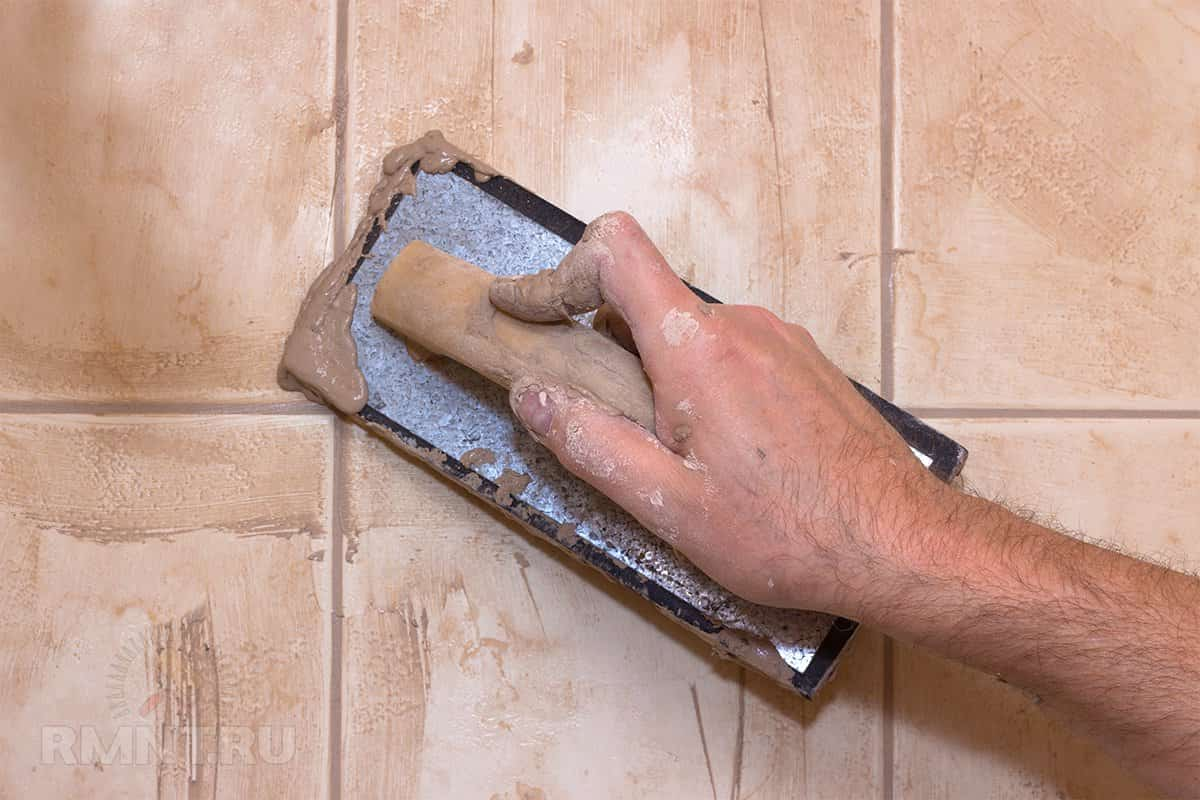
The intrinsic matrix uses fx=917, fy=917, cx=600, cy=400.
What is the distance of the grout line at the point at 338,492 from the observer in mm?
1031

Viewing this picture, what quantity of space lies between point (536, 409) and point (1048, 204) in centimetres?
72

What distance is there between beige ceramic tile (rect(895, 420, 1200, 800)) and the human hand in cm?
32

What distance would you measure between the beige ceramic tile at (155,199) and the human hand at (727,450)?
0.41 metres

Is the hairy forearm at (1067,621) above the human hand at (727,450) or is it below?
below

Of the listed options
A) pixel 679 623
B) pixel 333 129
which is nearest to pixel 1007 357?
pixel 679 623

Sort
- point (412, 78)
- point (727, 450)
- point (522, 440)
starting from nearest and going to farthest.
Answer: point (727, 450), point (522, 440), point (412, 78)

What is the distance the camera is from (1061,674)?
0.82 metres

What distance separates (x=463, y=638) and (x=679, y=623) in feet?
0.80

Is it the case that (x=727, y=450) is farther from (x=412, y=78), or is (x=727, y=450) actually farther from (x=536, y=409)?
(x=412, y=78)

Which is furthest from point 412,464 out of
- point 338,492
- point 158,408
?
point 158,408

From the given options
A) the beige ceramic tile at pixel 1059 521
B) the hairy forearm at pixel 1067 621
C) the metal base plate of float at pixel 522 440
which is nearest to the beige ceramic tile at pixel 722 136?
the metal base plate of float at pixel 522 440

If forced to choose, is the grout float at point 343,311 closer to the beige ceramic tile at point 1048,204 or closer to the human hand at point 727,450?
the human hand at point 727,450

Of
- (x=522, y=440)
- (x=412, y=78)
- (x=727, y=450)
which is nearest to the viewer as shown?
(x=727, y=450)

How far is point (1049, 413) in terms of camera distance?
111cm
